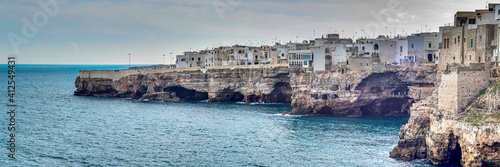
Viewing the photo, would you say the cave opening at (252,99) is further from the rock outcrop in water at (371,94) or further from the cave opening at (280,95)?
the cave opening at (280,95)

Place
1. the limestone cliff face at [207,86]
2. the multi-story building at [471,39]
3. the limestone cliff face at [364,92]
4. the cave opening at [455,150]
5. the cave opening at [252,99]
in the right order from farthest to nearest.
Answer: the cave opening at [252,99], the limestone cliff face at [207,86], the limestone cliff face at [364,92], the multi-story building at [471,39], the cave opening at [455,150]

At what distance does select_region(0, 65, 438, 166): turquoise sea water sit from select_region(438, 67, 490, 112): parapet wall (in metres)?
5.23

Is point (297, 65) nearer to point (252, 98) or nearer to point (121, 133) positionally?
point (252, 98)

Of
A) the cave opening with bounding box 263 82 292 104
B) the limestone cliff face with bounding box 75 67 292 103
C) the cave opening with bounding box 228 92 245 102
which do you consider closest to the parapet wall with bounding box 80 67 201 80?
the limestone cliff face with bounding box 75 67 292 103

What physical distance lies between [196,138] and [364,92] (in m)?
25.9

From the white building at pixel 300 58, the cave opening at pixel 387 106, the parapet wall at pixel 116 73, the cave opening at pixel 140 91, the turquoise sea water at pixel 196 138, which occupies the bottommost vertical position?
the turquoise sea water at pixel 196 138

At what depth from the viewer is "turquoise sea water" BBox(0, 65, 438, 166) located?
49.8 m

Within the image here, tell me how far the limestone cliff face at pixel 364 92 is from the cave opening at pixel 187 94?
29.9m

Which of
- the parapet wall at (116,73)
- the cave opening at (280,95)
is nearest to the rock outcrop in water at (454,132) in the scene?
the cave opening at (280,95)

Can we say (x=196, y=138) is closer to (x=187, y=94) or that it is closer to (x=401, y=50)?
(x=401, y=50)

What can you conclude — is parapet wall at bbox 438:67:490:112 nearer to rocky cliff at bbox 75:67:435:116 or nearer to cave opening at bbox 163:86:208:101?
rocky cliff at bbox 75:67:435:116

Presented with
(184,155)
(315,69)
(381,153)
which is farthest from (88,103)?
A: (381,153)

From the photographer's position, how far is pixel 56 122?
2879 inches

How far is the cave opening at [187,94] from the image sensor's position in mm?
105062
